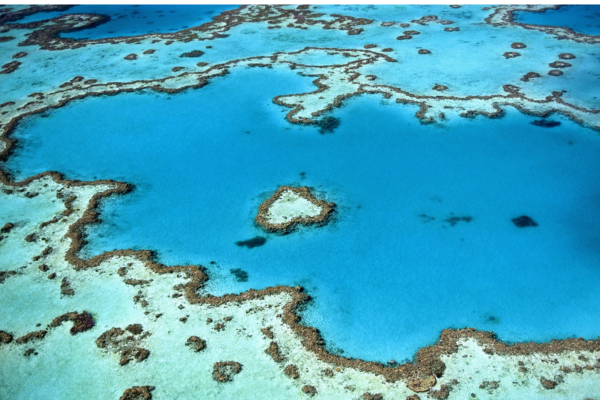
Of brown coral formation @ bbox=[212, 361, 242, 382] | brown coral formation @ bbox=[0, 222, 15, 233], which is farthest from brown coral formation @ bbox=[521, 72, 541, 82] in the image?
brown coral formation @ bbox=[0, 222, 15, 233]

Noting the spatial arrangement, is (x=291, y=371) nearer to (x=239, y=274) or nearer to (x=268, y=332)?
(x=268, y=332)

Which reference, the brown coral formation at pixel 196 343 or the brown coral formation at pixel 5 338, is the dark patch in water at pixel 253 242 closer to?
the brown coral formation at pixel 196 343

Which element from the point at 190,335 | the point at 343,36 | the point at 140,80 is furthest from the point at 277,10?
the point at 190,335

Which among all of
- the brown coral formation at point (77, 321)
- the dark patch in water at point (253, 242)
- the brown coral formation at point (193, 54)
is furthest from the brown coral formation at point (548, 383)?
the brown coral formation at point (193, 54)

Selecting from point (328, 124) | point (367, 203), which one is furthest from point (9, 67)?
point (367, 203)

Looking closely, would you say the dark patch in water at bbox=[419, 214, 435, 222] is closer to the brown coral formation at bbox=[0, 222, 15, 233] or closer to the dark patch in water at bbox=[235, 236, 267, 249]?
the dark patch in water at bbox=[235, 236, 267, 249]

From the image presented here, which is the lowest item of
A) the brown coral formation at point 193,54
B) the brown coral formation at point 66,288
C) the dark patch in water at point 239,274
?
the dark patch in water at point 239,274

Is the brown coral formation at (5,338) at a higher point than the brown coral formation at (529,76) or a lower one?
lower
